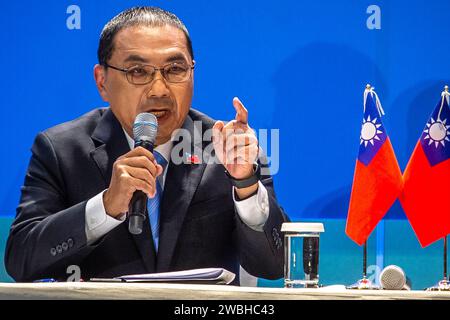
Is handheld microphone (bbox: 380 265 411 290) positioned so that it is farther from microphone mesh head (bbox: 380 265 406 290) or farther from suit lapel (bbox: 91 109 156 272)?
suit lapel (bbox: 91 109 156 272)

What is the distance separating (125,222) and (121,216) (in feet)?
1.03

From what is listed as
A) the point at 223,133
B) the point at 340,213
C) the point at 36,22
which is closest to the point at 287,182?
the point at 340,213

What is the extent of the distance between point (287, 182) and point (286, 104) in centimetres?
35

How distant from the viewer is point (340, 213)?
11.7ft

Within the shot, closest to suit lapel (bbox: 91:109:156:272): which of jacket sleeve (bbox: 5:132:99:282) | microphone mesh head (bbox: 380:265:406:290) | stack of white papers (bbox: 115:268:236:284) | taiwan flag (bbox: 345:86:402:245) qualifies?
jacket sleeve (bbox: 5:132:99:282)

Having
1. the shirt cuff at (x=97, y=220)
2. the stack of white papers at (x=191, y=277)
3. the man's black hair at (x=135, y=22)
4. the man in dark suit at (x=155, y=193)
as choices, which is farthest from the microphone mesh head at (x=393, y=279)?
the man's black hair at (x=135, y=22)

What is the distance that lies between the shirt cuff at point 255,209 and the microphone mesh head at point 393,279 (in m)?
0.60

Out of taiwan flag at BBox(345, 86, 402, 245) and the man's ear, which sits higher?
the man's ear

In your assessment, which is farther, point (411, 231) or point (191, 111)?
point (411, 231)

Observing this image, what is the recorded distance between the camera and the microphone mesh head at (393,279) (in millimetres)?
2230

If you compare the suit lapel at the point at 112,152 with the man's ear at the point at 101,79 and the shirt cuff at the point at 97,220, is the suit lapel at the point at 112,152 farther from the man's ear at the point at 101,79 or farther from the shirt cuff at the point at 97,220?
the shirt cuff at the point at 97,220

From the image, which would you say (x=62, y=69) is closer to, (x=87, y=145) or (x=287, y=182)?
(x=87, y=145)

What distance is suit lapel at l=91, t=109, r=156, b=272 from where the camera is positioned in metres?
2.92

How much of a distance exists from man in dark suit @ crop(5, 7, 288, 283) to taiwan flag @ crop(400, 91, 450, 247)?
1.95ft
